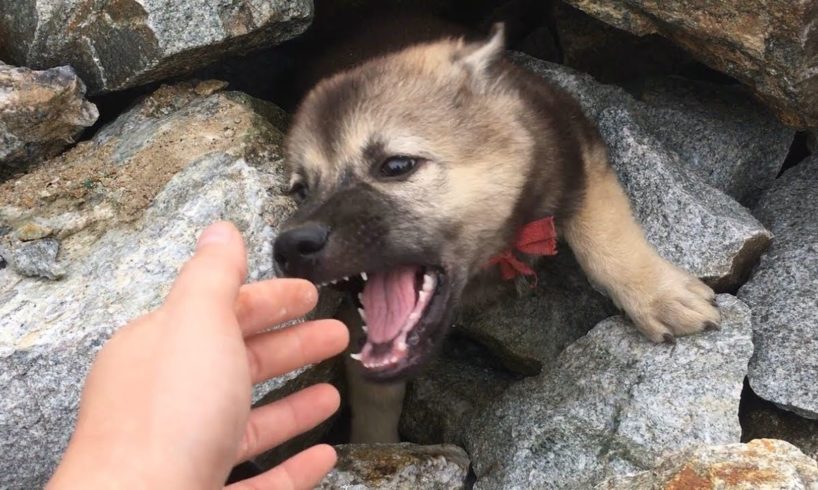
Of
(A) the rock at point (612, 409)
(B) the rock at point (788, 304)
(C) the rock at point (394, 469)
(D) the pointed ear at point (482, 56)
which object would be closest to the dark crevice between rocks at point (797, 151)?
(B) the rock at point (788, 304)

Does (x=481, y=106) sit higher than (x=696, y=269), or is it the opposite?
(x=481, y=106)

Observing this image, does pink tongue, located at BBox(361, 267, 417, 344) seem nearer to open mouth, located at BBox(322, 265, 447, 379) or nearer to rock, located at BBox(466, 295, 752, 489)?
open mouth, located at BBox(322, 265, 447, 379)

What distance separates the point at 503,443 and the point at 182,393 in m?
1.57

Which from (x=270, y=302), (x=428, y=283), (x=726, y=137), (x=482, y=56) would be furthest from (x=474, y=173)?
(x=726, y=137)

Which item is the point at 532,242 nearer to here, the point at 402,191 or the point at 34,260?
the point at 402,191

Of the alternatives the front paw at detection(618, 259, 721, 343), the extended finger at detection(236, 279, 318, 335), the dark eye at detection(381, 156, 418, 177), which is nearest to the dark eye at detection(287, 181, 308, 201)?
the dark eye at detection(381, 156, 418, 177)

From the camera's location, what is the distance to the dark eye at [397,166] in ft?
8.96

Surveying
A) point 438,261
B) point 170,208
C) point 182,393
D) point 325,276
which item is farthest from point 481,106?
point 182,393

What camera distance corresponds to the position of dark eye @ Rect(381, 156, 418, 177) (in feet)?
8.96

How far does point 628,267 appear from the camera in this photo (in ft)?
10.2

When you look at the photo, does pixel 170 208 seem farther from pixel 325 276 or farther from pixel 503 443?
pixel 503 443

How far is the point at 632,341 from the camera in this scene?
117 inches

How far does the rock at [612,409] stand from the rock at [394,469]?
4.5 inches

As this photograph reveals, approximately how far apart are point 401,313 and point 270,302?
887 millimetres
